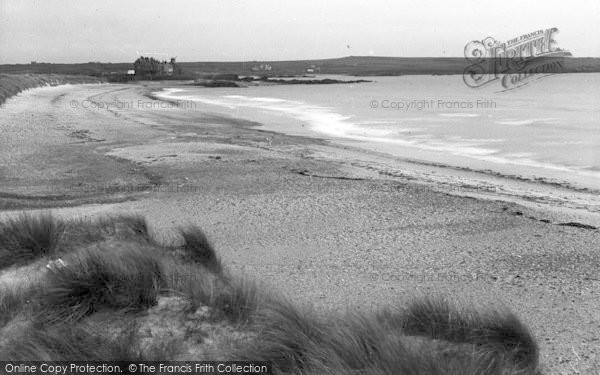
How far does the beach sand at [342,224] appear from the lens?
4.29 metres

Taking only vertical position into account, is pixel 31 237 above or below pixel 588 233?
above

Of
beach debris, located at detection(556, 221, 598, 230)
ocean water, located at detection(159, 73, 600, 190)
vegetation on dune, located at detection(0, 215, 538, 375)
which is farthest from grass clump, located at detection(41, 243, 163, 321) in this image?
ocean water, located at detection(159, 73, 600, 190)

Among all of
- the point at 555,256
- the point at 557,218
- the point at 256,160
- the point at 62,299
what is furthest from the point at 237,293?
the point at 256,160

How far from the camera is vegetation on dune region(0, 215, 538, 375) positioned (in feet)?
9.16

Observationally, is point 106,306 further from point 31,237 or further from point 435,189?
point 435,189

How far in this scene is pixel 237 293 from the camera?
3477 millimetres

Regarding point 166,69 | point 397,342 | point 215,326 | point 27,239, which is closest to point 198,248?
point 27,239

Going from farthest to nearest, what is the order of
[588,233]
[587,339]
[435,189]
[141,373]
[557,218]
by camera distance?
A: 1. [435,189]
2. [557,218]
3. [588,233]
4. [587,339]
5. [141,373]

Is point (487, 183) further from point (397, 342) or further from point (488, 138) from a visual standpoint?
point (488, 138)

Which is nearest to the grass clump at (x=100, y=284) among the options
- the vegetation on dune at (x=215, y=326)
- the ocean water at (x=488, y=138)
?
the vegetation on dune at (x=215, y=326)

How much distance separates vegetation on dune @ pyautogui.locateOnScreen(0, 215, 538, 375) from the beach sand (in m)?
0.38

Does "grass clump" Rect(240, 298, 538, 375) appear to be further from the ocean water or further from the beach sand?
the ocean water

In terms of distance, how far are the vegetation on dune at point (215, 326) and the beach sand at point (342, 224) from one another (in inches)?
15.1

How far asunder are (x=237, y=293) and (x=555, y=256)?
10.7ft
